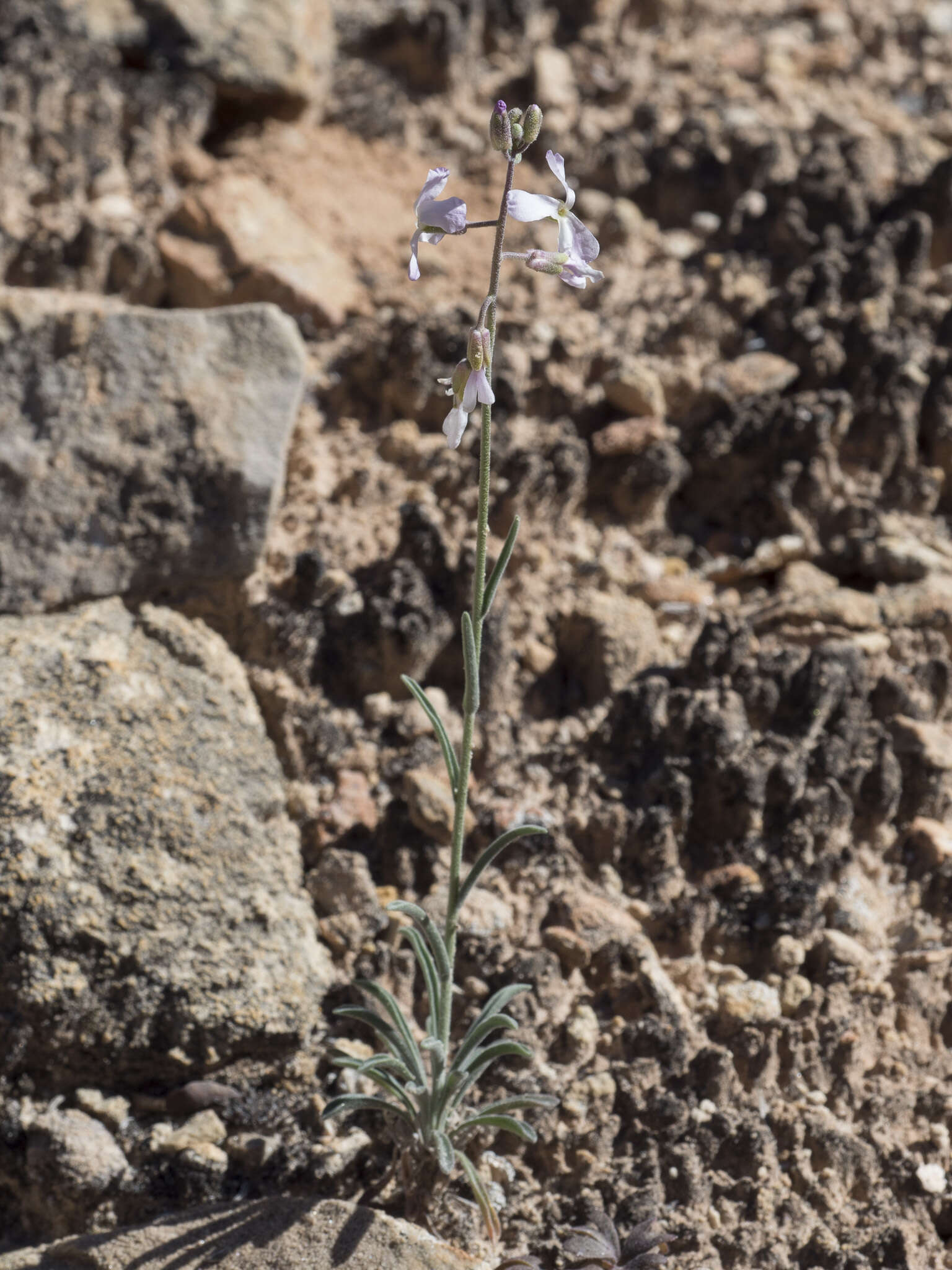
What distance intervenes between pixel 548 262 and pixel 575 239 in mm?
60

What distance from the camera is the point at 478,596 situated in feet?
6.88

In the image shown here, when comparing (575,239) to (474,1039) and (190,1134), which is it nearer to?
(474,1039)

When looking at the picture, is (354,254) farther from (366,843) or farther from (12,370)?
(366,843)

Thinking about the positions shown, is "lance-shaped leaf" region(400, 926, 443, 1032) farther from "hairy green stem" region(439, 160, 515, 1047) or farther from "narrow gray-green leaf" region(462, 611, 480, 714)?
"narrow gray-green leaf" region(462, 611, 480, 714)

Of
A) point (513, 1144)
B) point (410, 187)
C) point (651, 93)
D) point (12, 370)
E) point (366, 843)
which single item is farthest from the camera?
point (651, 93)

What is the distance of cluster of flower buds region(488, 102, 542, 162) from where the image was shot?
175cm

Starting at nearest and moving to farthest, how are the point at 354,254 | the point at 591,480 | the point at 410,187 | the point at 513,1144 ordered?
the point at 513,1144, the point at 591,480, the point at 354,254, the point at 410,187

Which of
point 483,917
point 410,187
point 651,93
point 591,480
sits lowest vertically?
point 483,917

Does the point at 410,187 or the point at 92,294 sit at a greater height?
the point at 410,187

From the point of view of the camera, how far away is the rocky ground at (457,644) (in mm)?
2535

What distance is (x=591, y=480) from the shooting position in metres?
3.74

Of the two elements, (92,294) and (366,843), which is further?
(92,294)

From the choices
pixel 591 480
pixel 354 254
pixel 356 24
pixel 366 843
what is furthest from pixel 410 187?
pixel 366 843

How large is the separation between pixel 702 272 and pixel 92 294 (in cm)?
218
